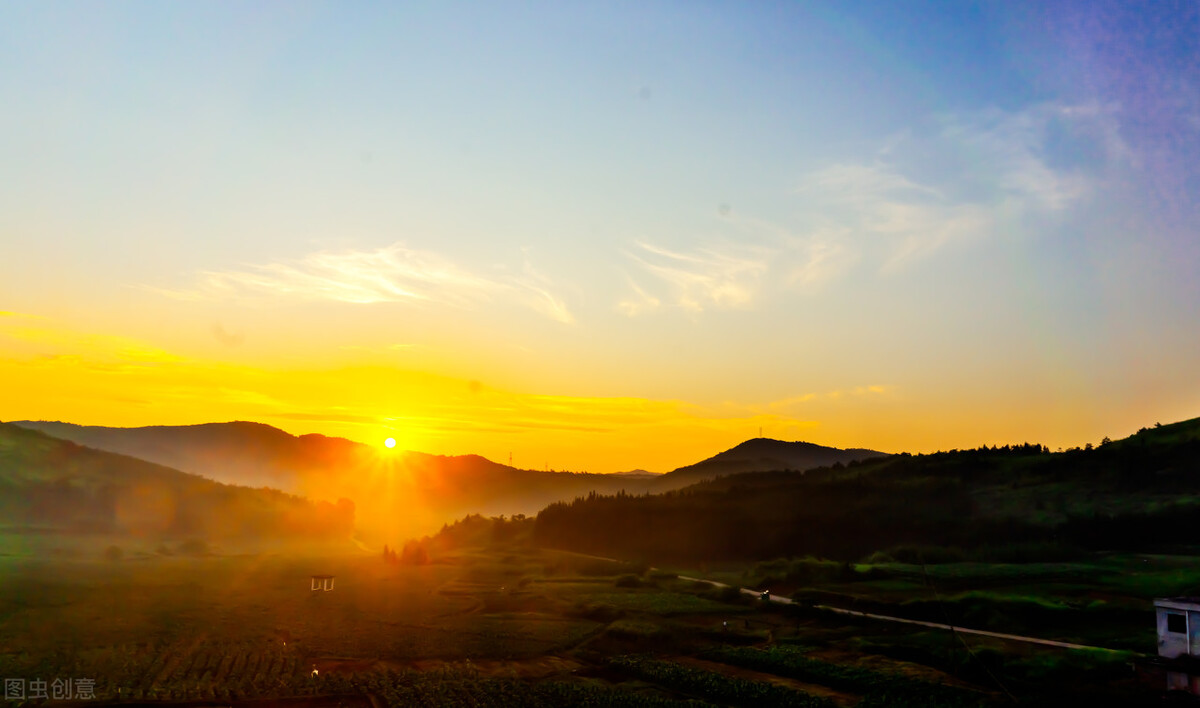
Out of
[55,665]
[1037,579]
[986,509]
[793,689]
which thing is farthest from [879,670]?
[986,509]

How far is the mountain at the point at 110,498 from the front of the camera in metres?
116

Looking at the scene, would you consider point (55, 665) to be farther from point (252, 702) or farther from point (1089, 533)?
point (1089, 533)

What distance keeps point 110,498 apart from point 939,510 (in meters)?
134

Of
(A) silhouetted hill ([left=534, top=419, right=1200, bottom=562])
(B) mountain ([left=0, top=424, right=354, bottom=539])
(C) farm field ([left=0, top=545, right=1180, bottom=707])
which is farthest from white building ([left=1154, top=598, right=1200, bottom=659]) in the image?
(B) mountain ([left=0, top=424, right=354, bottom=539])

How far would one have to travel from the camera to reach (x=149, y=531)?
125750 millimetres

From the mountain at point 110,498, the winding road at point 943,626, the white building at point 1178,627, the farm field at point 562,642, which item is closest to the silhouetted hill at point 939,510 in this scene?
the farm field at point 562,642

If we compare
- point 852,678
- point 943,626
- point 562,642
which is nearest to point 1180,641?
point 852,678

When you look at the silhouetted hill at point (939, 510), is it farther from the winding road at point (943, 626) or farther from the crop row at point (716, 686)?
the crop row at point (716, 686)

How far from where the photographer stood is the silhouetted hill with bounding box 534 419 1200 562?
3669 inches

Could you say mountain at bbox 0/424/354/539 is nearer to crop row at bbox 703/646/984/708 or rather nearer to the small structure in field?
crop row at bbox 703/646/984/708

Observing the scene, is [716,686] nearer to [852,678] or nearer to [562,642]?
[852,678]

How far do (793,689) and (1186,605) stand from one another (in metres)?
18.9

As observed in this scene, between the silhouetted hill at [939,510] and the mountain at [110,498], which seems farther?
the mountain at [110,498]

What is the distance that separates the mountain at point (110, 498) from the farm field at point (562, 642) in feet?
104
